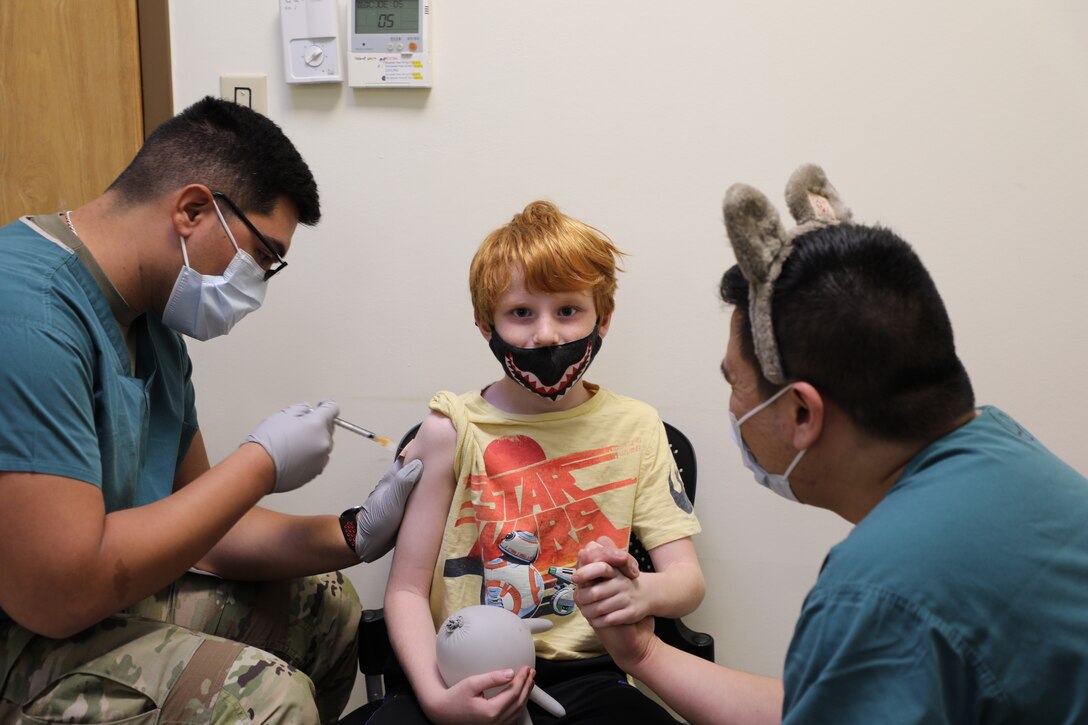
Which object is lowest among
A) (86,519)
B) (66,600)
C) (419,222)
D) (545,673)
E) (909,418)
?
(545,673)

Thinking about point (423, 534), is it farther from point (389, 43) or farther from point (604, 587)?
point (389, 43)

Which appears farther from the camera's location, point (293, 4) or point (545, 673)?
point (293, 4)

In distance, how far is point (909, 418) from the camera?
0.90 m

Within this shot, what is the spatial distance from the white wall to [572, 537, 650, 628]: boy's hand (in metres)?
0.62

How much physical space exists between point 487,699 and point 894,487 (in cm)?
65

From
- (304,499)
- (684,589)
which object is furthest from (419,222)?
(684,589)

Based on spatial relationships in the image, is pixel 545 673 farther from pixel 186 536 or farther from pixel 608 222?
pixel 608 222

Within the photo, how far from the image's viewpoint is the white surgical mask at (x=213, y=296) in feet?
4.40

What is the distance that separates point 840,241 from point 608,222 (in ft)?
2.98

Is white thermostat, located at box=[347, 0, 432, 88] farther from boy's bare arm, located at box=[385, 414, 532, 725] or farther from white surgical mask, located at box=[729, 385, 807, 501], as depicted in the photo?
white surgical mask, located at box=[729, 385, 807, 501]

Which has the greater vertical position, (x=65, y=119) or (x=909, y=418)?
(x=65, y=119)

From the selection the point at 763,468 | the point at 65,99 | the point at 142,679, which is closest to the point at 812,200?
the point at 763,468

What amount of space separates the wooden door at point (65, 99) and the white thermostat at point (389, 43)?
1.64 feet

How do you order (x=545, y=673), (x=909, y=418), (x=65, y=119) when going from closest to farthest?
(x=909, y=418) < (x=545, y=673) < (x=65, y=119)
